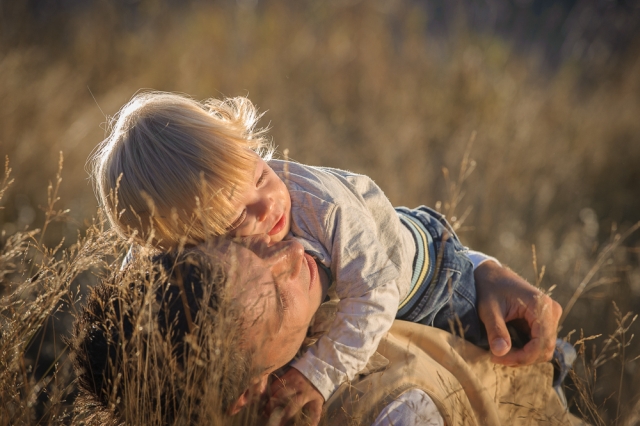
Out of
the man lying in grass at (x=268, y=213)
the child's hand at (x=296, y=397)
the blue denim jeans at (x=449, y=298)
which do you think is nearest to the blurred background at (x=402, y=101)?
the blue denim jeans at (x=449, y=298)

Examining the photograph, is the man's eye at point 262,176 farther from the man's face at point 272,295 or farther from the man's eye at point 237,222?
the man's face at point 272,295

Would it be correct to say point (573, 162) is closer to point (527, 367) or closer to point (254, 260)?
point (527, 367)

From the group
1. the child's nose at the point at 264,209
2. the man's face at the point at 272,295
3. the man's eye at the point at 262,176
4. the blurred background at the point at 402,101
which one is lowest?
the blurred background at the point at 402,101

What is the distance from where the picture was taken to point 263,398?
1.73 m

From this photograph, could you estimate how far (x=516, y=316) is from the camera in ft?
7.11

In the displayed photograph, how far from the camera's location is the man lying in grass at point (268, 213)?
1724 mm

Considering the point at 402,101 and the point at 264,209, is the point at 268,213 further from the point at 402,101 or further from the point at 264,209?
the point at 402,101

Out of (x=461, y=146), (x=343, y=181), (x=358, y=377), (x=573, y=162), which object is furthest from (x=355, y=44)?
(x=358, y=377)

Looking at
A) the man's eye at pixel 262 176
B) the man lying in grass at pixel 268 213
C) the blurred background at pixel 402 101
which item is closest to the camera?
the man lying in grass at pixel 268 213

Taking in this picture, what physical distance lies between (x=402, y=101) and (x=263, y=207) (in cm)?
452

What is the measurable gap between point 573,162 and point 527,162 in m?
0.48

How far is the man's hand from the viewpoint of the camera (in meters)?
2.07

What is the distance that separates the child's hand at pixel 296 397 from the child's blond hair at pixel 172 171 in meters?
0.48

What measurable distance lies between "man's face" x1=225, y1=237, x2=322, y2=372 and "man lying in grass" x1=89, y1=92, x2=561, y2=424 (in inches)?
1.1
